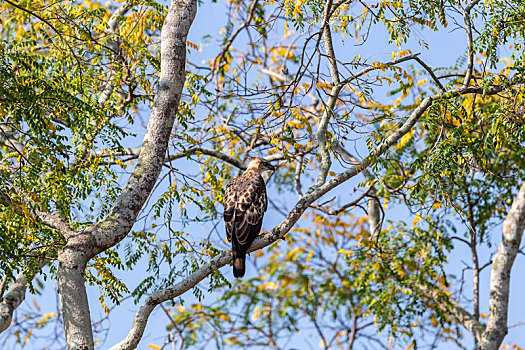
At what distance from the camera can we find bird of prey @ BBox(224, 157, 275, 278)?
19.5 ft

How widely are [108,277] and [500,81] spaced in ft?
12.8

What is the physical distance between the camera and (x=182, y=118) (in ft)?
22.5

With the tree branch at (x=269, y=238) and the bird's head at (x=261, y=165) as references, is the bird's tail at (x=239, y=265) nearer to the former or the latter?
the tree branch at (x=269, y=238)

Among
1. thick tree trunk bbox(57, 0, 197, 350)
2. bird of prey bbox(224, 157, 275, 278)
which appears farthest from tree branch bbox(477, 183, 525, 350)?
thick tree trunk bbox(57, 0, 197, 350)

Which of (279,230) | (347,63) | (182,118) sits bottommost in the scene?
(279,230)

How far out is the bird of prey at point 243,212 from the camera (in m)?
5.94

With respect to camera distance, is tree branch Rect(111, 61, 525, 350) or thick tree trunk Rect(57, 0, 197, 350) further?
thick tree trunk Rect(57, 0, 197, 350)

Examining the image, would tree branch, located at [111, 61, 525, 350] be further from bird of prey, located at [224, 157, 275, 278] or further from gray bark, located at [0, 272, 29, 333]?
gray bark, located at [0, 272, 29, 333]

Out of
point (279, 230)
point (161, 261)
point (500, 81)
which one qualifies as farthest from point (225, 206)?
point (500, 81)

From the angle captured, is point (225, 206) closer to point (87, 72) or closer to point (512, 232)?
point (87, 72)

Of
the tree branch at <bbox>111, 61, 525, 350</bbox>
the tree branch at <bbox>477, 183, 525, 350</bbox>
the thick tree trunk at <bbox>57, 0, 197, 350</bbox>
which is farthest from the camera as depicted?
the tree branch at <bbox>477, 183, 525, 350</bbox>

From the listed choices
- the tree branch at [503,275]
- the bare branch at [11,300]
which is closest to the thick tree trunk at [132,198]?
the bare branch at [11,300]

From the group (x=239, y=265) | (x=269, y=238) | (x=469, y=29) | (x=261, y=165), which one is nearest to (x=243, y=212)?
(x=239, y=265)

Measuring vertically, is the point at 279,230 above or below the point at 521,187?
below
